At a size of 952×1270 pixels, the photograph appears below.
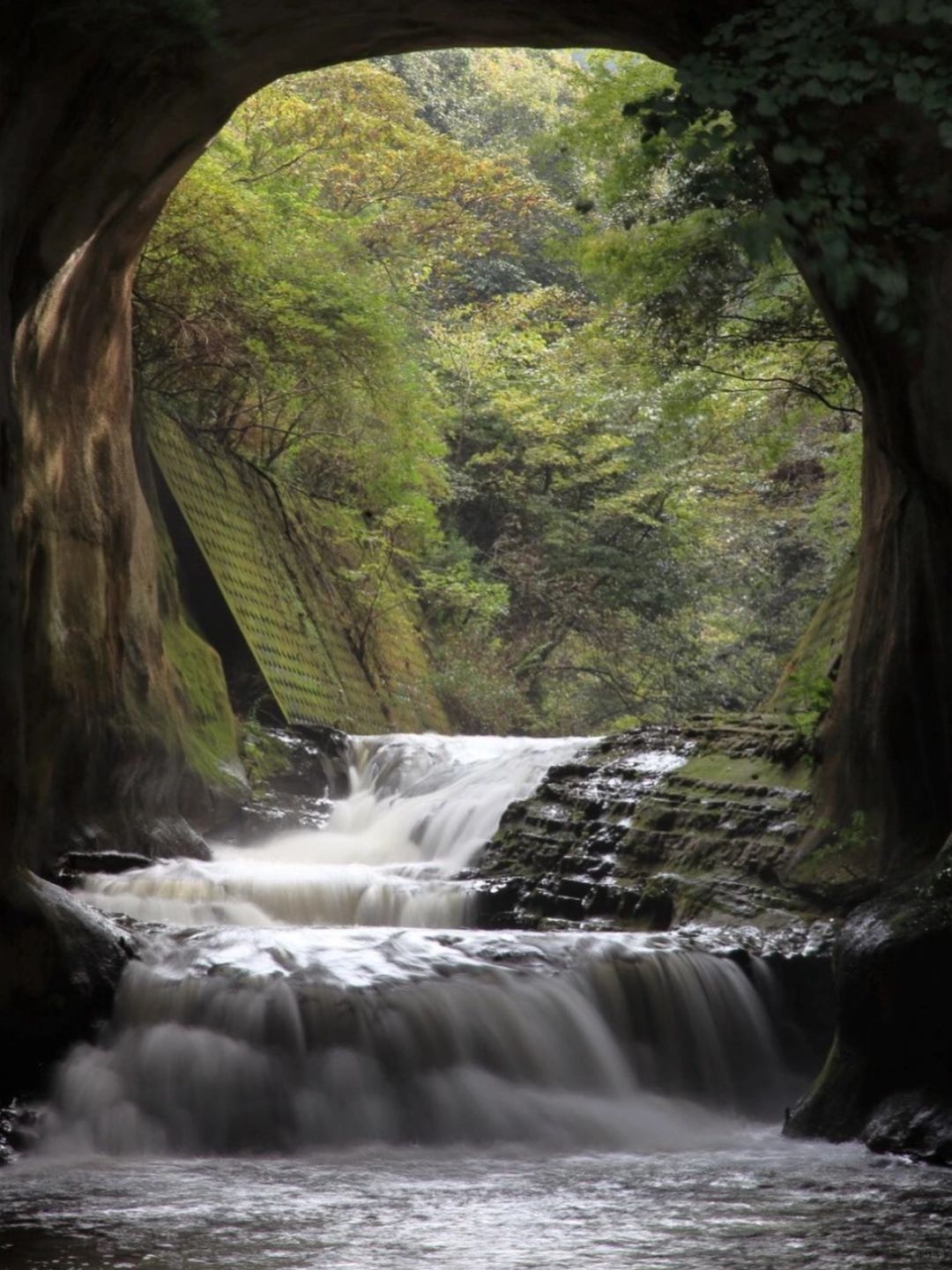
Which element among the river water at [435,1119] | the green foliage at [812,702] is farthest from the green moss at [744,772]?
the river water at [435,1119]

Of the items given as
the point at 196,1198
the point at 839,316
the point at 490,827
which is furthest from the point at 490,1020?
the point at 490,827

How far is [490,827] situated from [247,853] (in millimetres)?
2106

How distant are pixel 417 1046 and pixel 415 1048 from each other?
0.04 feet

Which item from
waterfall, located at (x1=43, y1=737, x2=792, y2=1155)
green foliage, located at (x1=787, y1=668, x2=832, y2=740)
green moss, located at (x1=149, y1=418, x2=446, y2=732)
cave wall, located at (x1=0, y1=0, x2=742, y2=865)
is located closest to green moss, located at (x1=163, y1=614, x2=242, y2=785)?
cave wall, located at (x1=0, y1=0, x2=742, y2=865)

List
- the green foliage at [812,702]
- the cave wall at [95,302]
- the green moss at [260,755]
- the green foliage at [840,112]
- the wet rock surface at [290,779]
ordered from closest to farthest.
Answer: the green foliage at [840,112] → the cave wall at [95,302] → the green foliage at [812,702] → the wet rock surface at [290,779] → the green moss at [260,755]

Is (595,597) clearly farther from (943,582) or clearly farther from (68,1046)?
(68,1046)

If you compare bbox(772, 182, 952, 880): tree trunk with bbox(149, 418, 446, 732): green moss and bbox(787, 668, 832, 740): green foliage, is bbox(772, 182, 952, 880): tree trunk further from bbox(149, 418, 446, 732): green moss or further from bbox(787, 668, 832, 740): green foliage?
bbox(149, 418, 446, 732): green moss

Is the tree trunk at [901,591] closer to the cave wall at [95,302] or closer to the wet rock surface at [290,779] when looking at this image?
the cave wall at [95,302]

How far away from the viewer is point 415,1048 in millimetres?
6758

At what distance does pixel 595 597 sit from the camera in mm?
24562

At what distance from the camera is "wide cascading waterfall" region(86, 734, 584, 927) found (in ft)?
30.9

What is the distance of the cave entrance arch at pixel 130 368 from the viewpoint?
22.6ft

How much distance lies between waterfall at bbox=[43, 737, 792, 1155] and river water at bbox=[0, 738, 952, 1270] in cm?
1

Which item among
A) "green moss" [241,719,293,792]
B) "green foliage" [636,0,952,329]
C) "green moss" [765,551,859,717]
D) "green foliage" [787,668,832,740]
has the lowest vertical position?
"green moss" [241,719,293,792]
